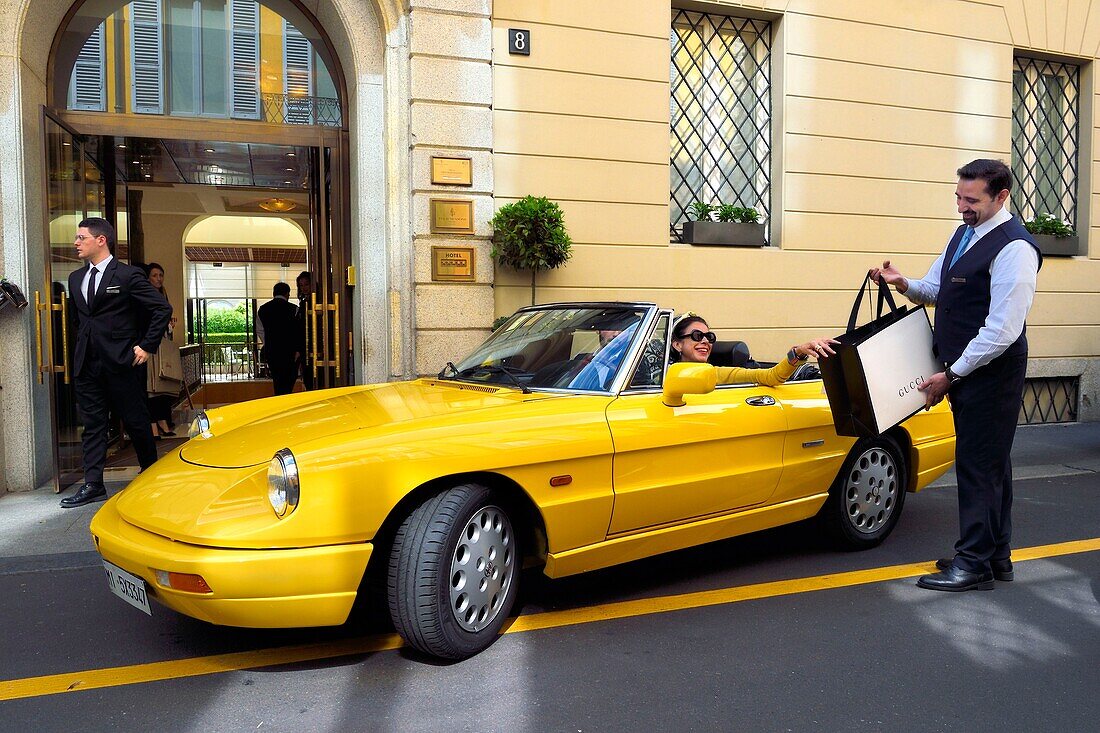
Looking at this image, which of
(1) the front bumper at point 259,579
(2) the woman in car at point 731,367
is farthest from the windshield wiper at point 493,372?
(1) the front bumper at point 259,579

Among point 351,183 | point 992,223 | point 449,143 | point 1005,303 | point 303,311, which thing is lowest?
point 303,311

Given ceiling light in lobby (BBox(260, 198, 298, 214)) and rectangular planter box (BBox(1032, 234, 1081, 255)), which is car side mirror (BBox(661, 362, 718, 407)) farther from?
ceiling light in lobby (BBox(260, 198, 298, 214))

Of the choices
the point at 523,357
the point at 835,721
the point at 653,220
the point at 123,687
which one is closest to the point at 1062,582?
the point at 835,721

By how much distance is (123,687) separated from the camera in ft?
9.71

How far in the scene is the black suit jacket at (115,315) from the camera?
583 cm

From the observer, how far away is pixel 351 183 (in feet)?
25.7

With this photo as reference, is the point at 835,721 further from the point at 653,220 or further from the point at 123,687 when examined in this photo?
the point at 653,220

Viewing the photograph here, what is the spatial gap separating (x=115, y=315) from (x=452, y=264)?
272 cm

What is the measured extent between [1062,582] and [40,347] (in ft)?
22.4

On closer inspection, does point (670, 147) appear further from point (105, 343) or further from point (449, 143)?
point (105, 343)

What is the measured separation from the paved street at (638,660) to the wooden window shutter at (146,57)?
14.1ft

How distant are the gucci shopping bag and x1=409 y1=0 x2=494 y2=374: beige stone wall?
3.99 m

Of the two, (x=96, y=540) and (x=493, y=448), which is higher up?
(x=493, y=448)

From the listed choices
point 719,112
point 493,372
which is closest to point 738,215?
point 719,112
